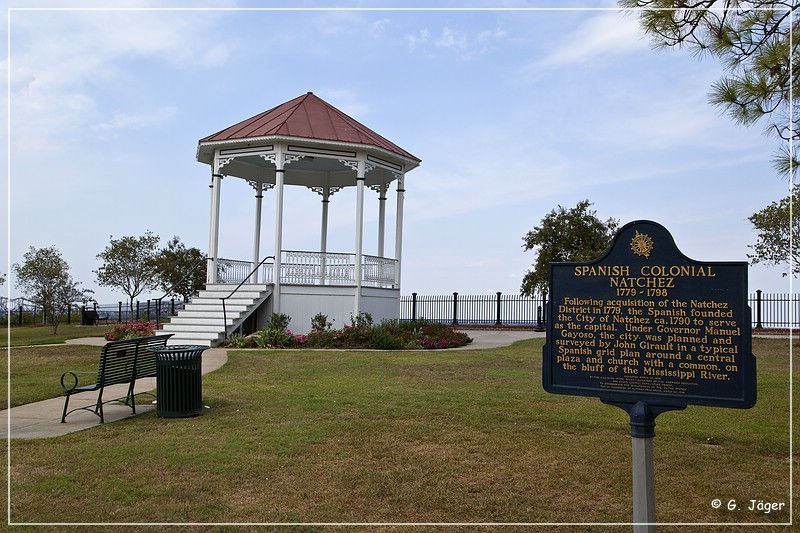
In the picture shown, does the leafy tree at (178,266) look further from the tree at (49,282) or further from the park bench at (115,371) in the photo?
the park bench at (115,371)

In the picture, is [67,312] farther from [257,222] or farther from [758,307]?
[758,307]

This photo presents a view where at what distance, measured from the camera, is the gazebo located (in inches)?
851

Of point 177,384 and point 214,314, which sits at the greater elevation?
point 214,314

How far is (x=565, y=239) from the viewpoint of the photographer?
3359cm

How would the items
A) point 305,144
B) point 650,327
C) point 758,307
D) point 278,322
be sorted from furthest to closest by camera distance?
point 758,307 → point 305,144 → point 278,322 → point 650,327

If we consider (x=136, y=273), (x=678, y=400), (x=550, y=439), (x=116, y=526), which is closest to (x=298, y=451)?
(x=116, y=526)

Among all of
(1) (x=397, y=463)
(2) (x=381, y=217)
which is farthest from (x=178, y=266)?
(1) (x=397, y=463)

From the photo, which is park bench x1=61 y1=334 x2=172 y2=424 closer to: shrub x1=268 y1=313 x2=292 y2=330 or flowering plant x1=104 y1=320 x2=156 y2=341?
flowering plant x1=104 y1=320 x2=156 y2=341

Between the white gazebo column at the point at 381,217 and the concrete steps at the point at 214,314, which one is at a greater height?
the white gazebo column at the point at 381,217

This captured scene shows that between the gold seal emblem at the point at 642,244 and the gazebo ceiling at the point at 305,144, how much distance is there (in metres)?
17.3

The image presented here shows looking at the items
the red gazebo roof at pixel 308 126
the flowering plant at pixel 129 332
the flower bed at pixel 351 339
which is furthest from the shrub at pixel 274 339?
the red gazebo roof at pixel 308 126

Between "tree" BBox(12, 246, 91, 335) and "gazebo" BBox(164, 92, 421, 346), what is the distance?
1468 cm

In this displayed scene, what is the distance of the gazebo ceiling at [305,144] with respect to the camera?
22047mm

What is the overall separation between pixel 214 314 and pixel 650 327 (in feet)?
56.9
